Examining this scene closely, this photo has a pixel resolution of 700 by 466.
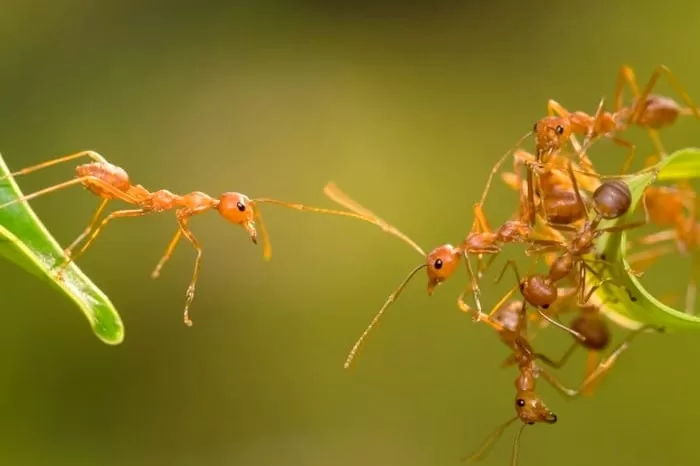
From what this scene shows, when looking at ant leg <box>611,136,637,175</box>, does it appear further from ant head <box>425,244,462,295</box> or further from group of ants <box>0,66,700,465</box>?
ant head <box>425,244,462,295</box>

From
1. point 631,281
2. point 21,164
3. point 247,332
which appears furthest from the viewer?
point 21,164

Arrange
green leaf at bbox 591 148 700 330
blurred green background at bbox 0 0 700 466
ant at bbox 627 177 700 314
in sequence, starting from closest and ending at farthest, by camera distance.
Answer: green leaf at bbox 591 148 700 330 < ant at bbox 627 177 700 314 < blurred green background at bbox 0 0 700 466

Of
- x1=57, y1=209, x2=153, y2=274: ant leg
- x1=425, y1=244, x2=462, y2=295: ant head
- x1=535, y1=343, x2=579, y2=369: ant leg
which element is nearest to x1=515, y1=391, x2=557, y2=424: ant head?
x1=535, y1=343, x2=579, y2=369: ant leg

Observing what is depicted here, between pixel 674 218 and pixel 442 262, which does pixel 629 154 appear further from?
pixel 442 262

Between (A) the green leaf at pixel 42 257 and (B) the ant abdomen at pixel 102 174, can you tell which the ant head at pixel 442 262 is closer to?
(B) the ant abdomen at pixel 102 174

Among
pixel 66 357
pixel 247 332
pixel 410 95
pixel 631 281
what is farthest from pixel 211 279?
pixel 631 281

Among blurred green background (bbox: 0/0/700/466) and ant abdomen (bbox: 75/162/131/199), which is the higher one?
blurred green background (bbox: 0/0/700/466)

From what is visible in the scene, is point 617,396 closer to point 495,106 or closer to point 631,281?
point 495,106

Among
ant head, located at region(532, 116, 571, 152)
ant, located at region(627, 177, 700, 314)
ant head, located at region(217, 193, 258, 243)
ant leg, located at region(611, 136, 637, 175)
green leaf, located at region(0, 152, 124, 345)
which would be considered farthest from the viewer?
ant, located at region(627, 177, 700, 314)
